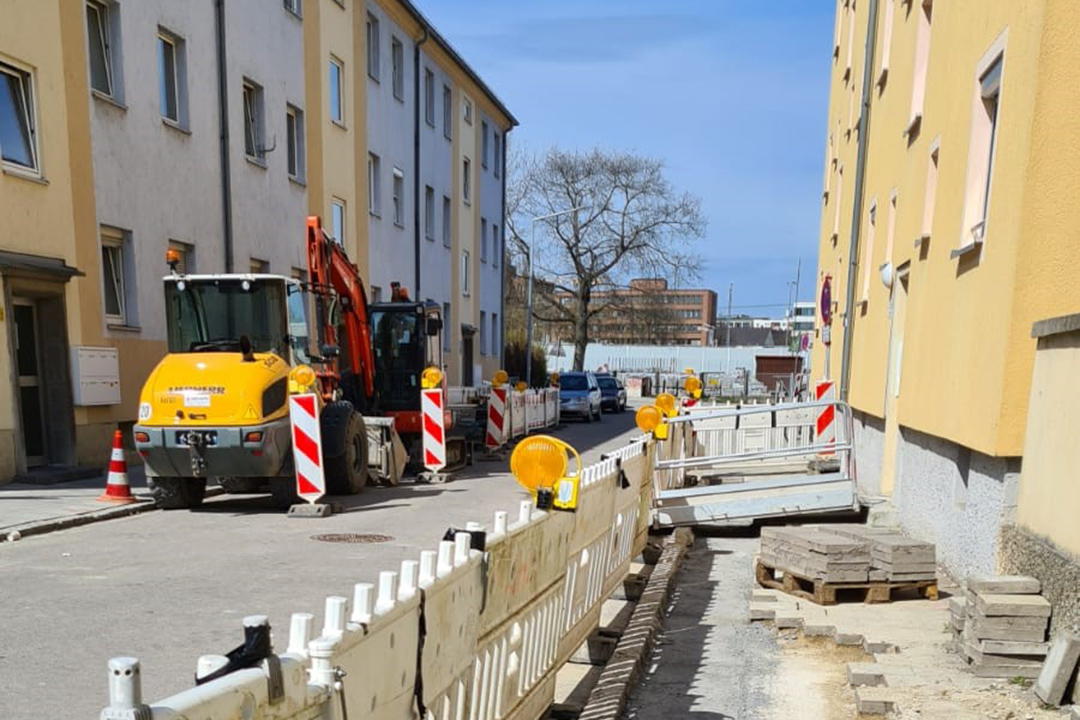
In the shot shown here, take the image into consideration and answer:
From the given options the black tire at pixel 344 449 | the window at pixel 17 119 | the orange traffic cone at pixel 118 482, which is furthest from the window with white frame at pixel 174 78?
the black tire at pixel 344 449

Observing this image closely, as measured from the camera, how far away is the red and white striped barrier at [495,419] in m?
16.9

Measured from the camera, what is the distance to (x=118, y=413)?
12.2 m

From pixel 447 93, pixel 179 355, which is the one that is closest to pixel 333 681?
pixel 179 355

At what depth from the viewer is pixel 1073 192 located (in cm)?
516

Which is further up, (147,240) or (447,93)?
(447,93)

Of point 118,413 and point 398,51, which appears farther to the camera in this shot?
point 398,51

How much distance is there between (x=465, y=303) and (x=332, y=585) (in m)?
25.1

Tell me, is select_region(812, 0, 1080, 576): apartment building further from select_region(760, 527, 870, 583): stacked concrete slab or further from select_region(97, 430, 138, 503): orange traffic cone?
select_region(97, 430, 138, 503): orange traffic cone

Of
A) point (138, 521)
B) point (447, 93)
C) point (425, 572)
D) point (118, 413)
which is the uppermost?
point (447, 93)

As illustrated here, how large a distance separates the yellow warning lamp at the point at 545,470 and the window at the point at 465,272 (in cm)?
2689

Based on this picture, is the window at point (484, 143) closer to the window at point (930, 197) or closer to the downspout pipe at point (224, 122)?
the downspout pipe at point (224, 122)

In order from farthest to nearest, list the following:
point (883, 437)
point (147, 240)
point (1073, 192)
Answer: point (147, 240), point (883, 437), point (1073, 192)

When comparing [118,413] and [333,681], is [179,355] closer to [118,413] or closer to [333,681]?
[118,413]

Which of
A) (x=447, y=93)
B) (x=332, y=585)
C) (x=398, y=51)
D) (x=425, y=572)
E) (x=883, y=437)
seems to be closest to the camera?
(x=425, y=572)
